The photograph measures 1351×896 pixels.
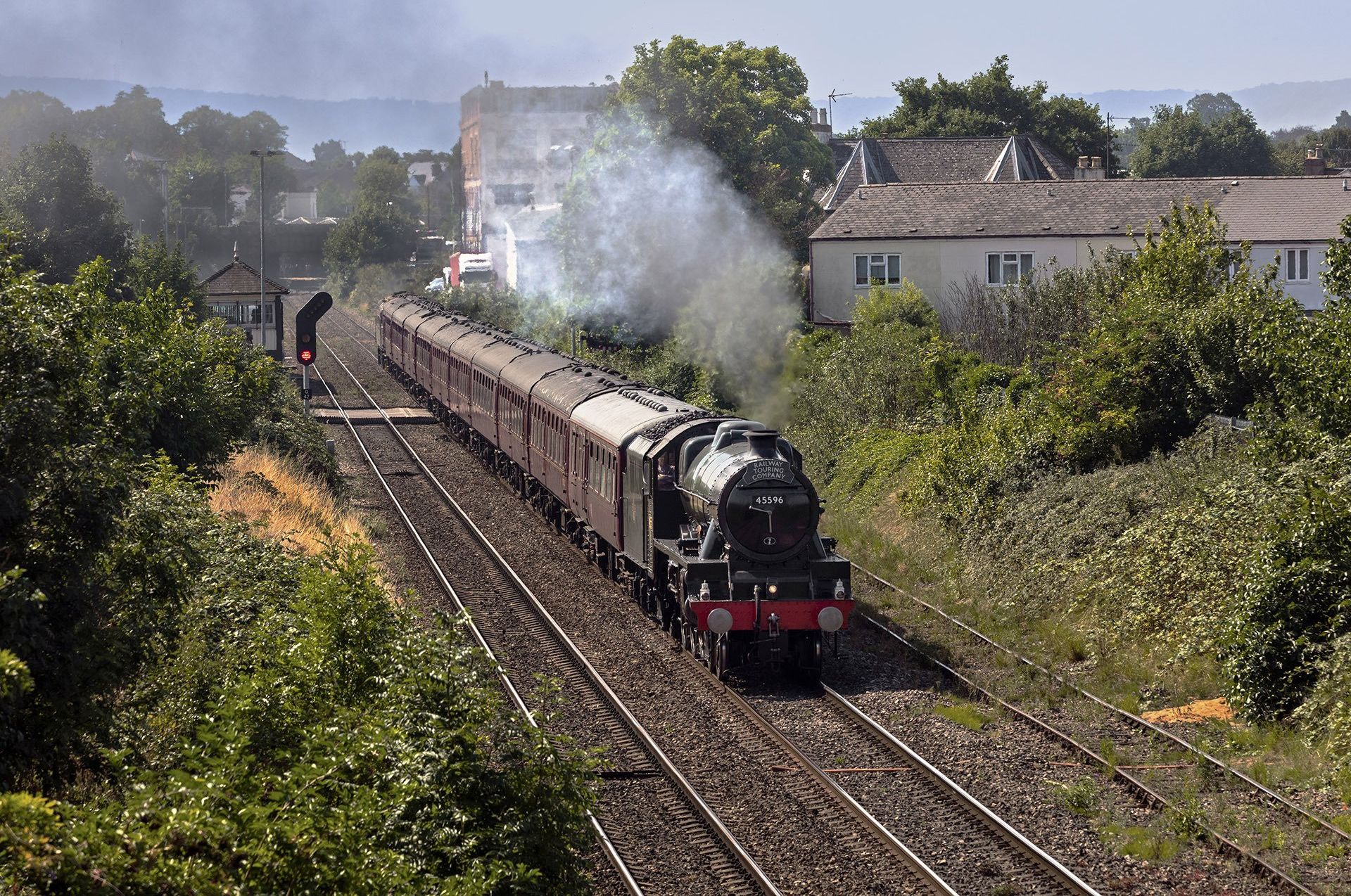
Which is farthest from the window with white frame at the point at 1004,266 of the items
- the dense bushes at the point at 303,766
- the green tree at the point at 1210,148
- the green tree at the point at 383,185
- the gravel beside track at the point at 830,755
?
the green tree at the point at 383,185

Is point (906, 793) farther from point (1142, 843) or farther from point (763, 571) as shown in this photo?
point (763, 571)

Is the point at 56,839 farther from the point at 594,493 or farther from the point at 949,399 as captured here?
the point at 949,399

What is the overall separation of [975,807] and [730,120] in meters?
39.3

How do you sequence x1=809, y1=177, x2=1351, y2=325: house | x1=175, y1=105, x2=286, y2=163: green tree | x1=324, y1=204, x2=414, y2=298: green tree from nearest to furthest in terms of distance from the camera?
x1=809, y1=177, x2=1351, y2=325: house
x1=324, y1=204, x2=414, y2=298: green tree
x1=175, y1=105, x2=286, y2=163: green tree

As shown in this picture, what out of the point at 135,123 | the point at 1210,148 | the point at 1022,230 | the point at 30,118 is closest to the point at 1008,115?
the point at 1210,148

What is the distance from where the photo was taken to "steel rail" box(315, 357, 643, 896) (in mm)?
10844

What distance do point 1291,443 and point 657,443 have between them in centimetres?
831

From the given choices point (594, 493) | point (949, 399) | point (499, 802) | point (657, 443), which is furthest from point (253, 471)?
point (499, 802)

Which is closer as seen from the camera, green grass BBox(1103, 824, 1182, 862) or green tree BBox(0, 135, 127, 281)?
green grass BBox(1103, 824, 1182, 862)

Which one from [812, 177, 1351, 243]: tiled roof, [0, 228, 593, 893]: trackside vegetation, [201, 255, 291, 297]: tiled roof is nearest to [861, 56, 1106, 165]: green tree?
[812, 177, 1351, 243]: tiled roof

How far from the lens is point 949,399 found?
2933 cm

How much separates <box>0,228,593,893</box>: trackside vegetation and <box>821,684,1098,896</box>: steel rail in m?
4.11

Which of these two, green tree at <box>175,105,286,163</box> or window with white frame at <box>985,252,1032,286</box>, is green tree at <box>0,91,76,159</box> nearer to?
green tree at <box>175,105,286,163</box>

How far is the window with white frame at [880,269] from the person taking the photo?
41.1 meters
